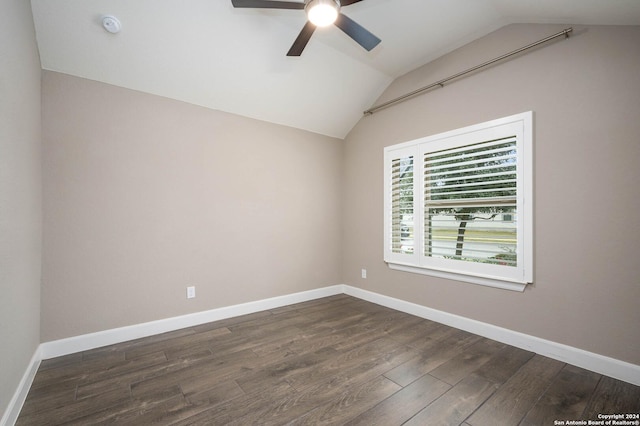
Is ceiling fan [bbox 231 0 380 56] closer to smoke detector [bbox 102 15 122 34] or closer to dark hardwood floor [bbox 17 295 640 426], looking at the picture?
smoke detector [bbox 102 15 122 34]

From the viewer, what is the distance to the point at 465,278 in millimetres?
2893

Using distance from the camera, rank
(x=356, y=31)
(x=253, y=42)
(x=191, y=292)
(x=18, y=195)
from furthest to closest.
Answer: (x=191, y=292), (x=253, y=42), (x=356, y=31), (x=18, y=195)

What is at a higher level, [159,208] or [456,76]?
[456,76]

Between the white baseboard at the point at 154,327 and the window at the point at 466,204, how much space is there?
1624mm

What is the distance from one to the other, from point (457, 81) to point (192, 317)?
12.8 feet

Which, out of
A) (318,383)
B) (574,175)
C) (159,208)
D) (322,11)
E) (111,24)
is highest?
(111,24)

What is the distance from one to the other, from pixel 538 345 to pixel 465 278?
0.78 metres

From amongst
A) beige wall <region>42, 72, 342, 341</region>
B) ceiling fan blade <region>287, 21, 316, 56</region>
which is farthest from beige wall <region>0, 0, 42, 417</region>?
ceiling fan blade <region>287, 21, 316, 56</region>

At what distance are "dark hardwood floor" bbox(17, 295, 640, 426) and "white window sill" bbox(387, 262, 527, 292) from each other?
0.53 m

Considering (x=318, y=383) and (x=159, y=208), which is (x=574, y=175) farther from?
(x=159, y=208)

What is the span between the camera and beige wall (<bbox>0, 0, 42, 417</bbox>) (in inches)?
59.7

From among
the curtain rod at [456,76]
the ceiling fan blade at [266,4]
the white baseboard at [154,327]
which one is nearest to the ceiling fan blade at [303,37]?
the ceiling fan blade at [266,4]

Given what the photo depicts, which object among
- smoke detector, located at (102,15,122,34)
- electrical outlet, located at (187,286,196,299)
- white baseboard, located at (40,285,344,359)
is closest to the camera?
smoke detector, located at (102,15,122,34)

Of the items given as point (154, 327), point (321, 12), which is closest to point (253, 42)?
point (321, 12)
